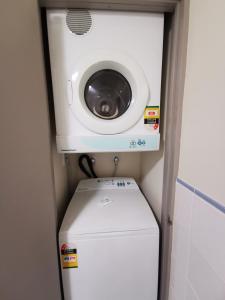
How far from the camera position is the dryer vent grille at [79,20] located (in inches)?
29.0

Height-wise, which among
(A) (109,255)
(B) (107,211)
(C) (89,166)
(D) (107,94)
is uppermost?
(D) (107,94)

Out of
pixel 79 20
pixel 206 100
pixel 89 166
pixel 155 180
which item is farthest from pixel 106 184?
pixel 79 20

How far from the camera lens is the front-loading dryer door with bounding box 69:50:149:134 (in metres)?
0.79

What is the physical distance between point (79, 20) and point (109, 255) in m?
1.18

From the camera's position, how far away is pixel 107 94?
98 centimetres

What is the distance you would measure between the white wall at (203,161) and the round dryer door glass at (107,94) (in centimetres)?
38

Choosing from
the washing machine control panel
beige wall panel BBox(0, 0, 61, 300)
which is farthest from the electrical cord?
beige wall panel BBox(0, 0, 61, 300)

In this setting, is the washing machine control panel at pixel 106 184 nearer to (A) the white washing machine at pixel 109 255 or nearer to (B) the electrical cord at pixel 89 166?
(B) the electrical cord at pixel 89 166

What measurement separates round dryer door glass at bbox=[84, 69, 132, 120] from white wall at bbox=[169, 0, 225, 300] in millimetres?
380

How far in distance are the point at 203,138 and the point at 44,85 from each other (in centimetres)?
69

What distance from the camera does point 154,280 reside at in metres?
0.90

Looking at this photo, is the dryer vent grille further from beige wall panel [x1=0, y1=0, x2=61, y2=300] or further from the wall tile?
the wall tile

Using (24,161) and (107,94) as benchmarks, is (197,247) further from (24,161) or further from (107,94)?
(107,94)

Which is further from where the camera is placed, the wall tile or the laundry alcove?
the laundry alcove
